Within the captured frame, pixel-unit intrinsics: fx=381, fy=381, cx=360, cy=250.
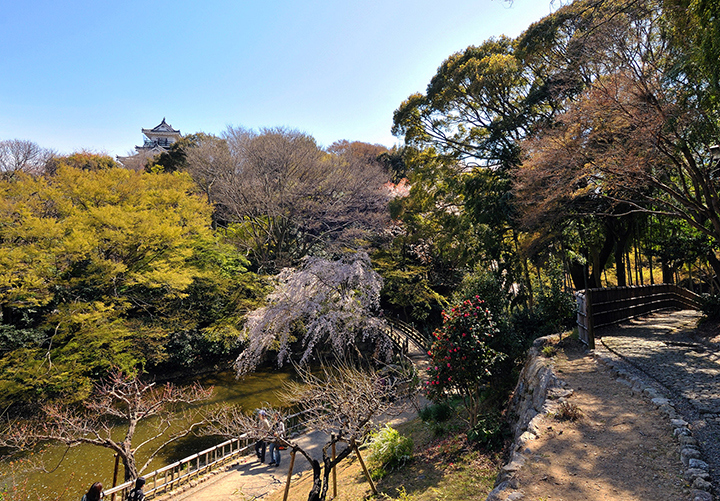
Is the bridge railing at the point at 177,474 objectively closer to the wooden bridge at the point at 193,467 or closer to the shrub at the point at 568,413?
the wooden bridge at the point at 193,467

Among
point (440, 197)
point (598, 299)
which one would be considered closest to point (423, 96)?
point (440, 197)

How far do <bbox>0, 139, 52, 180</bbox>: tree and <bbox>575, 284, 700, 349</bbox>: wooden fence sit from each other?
108ft

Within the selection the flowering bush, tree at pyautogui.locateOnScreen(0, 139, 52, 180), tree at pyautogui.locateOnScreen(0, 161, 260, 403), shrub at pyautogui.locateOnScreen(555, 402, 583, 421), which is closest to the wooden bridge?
the flowering bush

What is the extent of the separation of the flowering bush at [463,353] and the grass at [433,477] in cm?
80

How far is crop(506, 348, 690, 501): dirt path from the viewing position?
3641 mm

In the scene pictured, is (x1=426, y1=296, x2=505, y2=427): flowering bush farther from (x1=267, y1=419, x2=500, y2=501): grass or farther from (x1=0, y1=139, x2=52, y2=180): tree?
(x1=0, y1=139, x2=52, y2=180): tree

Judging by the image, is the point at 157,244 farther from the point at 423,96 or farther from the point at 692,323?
the point at 692,323

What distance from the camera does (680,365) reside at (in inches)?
270

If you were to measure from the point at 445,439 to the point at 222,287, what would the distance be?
11.1m

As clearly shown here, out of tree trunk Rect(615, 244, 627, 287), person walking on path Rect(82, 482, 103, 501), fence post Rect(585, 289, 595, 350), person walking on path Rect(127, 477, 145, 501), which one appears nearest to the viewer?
person walking on path Rect(82, 482, 103, 501)

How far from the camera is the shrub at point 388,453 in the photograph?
7.14 m

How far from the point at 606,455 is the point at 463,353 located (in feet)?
9.94

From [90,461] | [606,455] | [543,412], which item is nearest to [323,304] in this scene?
[90,461]

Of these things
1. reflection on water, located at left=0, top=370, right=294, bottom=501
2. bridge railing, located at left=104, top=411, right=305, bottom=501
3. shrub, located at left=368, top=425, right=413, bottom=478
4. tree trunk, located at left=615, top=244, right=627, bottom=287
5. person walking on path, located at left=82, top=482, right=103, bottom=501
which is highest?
tree trunk, located at left=615, top=244, right=627, bottom=287
